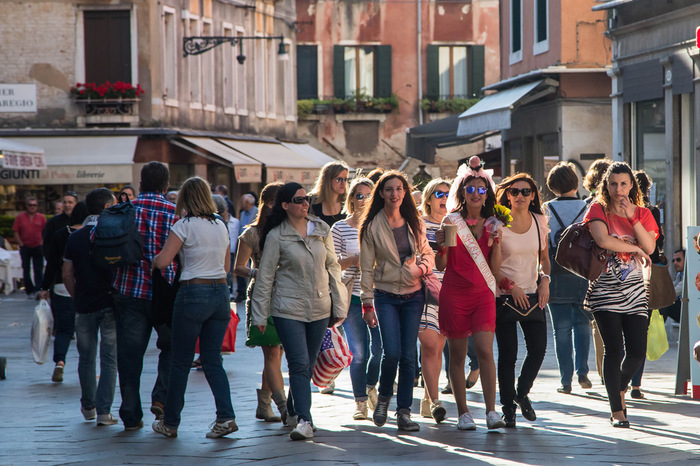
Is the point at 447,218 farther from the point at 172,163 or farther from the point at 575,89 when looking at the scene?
the point at 172,163

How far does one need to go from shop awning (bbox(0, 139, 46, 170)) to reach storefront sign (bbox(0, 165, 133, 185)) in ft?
8.52

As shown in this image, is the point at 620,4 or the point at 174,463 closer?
the point at 174,463

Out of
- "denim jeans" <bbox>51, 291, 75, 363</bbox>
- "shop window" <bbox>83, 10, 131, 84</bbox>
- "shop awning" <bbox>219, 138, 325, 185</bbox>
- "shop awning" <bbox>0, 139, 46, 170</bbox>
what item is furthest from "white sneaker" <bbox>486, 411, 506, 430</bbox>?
"shop awning" <bbox>219, 138, 325, 185</bbox>

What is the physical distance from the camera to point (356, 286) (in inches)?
388

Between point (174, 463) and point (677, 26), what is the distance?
40.6 feet

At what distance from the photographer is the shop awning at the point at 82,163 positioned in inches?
1132

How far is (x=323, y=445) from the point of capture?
8.23m

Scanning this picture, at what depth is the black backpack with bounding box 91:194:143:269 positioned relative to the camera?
29.3 feet

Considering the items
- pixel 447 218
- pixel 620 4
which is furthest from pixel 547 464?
pixel 620 4

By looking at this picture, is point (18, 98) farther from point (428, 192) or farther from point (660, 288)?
point (660, 288)

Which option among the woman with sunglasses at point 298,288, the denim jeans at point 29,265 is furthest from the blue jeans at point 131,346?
the denim jeans at point 29,265

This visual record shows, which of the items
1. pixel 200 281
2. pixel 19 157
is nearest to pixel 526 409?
pixel 200 281

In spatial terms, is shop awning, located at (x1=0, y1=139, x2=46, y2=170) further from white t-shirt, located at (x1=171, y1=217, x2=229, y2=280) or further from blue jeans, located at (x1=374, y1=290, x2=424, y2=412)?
blue jeans, located at (x1=374, y1=290, x2=424, y2=412)

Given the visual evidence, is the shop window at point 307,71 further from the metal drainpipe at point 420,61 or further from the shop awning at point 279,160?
the shop awning at point 279,160
